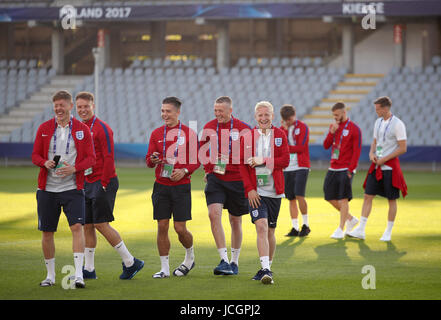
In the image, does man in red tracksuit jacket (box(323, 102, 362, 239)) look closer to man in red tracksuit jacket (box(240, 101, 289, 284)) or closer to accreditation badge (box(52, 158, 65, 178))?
man in red tracksuit jacket (box(240, 101, 289, 284))

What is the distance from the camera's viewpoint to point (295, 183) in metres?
12.2

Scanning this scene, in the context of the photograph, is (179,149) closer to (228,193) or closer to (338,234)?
(228,193)

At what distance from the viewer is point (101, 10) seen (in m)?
35.1

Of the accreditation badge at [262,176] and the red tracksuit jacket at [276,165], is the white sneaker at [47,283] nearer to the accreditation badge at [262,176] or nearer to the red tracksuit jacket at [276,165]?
the red tracksuit jacket at [276,165]

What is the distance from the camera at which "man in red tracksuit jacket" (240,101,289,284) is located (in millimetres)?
A: 8031

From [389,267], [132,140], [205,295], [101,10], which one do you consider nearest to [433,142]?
[132,140]

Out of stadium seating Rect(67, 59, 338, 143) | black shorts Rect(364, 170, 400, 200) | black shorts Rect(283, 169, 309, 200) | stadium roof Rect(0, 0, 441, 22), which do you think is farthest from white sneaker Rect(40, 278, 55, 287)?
stadium roof Rect(0, 0, 441, 22)

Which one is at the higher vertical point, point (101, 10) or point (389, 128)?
point (101, 10)

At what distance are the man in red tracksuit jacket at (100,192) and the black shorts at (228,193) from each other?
3.92 feet

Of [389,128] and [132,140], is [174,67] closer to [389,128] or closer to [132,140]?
[132,140]

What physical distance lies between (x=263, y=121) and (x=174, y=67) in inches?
1163

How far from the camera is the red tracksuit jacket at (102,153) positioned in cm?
824

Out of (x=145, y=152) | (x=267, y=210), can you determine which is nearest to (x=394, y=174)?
(x=267, y=210)

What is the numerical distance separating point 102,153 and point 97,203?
59 cm
